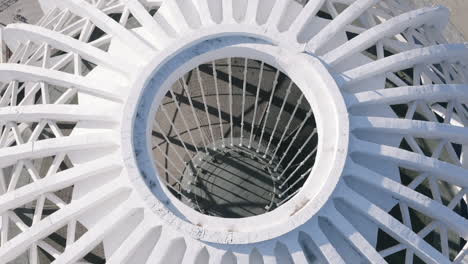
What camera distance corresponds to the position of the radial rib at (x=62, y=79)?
58.0ft

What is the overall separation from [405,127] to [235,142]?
1109 centimetres

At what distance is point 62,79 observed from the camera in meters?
17.9

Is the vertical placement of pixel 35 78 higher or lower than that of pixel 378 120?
higher

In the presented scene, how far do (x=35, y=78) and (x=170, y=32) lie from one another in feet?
25.9

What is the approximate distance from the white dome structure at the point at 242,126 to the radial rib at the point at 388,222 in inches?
2.2

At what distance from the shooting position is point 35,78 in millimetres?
18812

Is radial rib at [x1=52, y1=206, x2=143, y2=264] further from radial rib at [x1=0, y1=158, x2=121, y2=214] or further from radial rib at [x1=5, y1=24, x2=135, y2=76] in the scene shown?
radial rib at [x1=5, y1=24, x2=135, y2=76]

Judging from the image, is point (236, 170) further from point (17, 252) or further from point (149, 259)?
point (17, 252)

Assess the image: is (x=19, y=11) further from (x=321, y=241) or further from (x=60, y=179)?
(x=321, y=241)

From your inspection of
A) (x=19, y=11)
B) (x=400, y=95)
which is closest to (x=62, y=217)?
(x=400, y=95)

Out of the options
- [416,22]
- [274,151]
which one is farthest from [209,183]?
[416,22]

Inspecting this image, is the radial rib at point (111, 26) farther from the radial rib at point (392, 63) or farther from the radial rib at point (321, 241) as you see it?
the radial rib at point (321, 241)

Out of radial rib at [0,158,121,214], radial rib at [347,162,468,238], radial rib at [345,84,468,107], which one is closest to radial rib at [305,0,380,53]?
radial rib at [345,84,468,107]

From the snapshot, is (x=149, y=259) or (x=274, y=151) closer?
(x=149, y=259)
